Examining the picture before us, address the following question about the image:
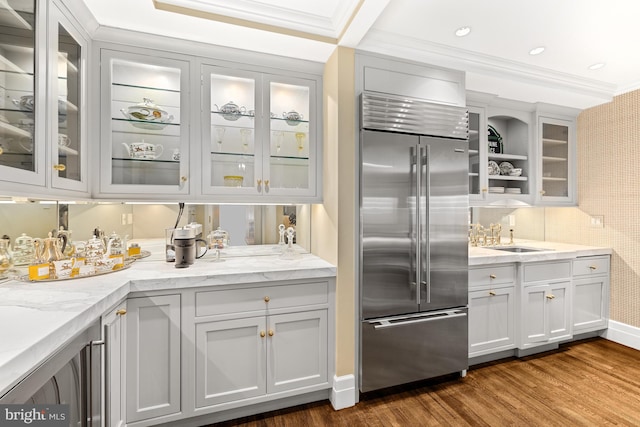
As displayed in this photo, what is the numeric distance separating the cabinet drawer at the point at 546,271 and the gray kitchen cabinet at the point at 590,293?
170 mm

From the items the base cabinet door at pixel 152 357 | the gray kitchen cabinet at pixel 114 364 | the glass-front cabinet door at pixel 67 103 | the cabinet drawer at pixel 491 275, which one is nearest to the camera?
the gray kitchen cabinet at pixel 114 364

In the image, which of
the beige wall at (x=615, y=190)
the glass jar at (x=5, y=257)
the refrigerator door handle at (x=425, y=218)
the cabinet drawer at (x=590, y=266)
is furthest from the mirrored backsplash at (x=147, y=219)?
the beige wall at (x=615, y=190)

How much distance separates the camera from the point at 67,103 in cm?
169

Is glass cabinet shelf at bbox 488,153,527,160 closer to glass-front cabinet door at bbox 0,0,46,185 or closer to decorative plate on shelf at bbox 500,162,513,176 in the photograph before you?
decorative plate on shelf at bbox 500,162,513,176

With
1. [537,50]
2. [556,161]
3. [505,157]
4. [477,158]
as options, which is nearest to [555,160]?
[556,161]

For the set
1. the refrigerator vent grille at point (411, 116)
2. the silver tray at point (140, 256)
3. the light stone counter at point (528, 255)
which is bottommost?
the light stone counter at point (528, 255)

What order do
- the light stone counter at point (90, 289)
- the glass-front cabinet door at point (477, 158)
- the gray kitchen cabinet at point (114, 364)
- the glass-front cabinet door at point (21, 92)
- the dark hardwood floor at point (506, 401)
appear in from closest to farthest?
the light stone counter at point (90, 289) → the glass-front cabinet door at point (21, 92) → the gray kitchen cabinet at point (114, 364) → the dark hardwood floor at point (506, 401) → the glass-front cabinet door at point (477, 158)

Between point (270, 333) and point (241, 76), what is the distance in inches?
70.1

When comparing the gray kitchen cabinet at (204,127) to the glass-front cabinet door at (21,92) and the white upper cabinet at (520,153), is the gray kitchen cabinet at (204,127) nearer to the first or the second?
the glass-front cabinet door at (21,92)

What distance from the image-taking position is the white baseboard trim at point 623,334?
297 cm

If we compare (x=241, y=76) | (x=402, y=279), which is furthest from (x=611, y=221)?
(x=241, y=76)

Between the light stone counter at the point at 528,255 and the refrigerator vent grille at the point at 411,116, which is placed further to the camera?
the light stone counter at the point at 528,255

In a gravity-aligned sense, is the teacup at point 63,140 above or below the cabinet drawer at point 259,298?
above

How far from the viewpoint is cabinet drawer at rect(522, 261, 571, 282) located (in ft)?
8.86
